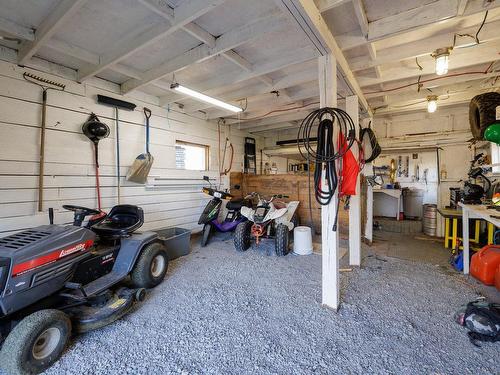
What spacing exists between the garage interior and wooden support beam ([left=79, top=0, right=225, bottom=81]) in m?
0.02

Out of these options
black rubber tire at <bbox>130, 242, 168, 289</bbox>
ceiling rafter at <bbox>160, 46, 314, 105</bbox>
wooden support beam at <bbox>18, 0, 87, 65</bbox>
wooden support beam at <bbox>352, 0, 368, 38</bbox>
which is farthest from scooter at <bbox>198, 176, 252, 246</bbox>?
wooden support beam at <bbox>352, 0, 368, 38</bbox>

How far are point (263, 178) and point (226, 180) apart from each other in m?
0.84

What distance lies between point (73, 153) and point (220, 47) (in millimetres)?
2139

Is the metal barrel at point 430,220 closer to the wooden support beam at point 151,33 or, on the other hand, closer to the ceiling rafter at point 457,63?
the ceiling rafter at point 457,63

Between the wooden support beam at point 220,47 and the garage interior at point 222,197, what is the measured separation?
0.02 metres

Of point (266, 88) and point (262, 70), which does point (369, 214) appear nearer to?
point (266, 88)

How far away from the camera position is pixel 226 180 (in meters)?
5.07

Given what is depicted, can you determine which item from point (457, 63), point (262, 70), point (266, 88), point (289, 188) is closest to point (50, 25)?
point (262, 70)

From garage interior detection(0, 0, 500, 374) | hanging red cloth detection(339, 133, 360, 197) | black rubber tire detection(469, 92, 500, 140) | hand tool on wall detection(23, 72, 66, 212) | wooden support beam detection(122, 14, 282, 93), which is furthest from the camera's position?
black rubber tire detection(469, 92, 500, 140)

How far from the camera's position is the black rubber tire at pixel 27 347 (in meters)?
1.21

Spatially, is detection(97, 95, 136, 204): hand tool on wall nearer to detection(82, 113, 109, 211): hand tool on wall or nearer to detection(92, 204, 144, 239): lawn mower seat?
detection(82, 113, 109, 211): hand tool on wall

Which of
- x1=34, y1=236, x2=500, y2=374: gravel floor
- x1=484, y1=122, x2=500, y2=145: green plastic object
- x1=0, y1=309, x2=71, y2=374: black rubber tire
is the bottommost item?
x1=34, y1=236, x2=500, y2=374: gravel floor

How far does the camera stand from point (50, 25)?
5.93ft

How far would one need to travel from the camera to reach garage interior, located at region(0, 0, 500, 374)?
4.75 feet
